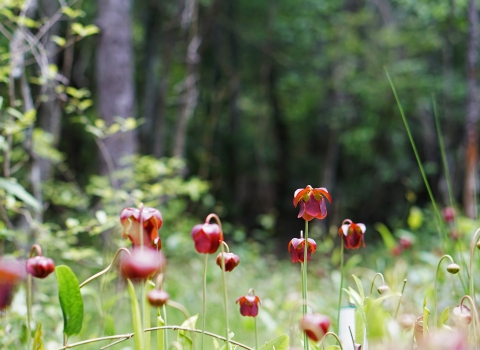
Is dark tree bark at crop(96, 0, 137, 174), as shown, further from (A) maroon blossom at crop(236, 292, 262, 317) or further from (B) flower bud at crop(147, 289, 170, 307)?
(B) flower bud at crop(147, 289, 170, 307)

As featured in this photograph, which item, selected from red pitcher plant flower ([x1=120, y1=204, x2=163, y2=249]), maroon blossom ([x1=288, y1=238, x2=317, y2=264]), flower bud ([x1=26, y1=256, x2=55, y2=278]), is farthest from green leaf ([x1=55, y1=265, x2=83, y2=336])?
maroon blossom ([x1=288, y1=238, x2=317, y2=264])

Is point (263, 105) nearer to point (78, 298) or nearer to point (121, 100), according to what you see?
point (121, 100)

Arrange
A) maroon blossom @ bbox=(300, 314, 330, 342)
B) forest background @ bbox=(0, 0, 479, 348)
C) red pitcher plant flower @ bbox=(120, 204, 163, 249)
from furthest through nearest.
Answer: forest background @ bbox=(0, 0, 479, 348) → red pitcher plant flower @ bbox=(120, 204, 163, 249) → maroon blossom @ bbox=(300, 314, 330, 342)

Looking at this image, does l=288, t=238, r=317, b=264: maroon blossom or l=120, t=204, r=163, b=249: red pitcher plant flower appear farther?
l=288, t=238, r=317, b=264: maroon blossom

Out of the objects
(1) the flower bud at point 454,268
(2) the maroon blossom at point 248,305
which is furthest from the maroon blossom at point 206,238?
(1) the flower bud at point 454,268

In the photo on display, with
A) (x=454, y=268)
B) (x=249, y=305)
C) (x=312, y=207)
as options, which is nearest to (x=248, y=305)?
(x=249, y=305)

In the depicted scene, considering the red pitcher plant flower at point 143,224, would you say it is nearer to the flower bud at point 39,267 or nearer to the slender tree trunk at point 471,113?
the flower bud at point 39,267

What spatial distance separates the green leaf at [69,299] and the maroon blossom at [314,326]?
41 centimetres

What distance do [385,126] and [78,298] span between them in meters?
7.83

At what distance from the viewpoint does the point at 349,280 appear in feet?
13.8

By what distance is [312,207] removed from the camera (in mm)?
772

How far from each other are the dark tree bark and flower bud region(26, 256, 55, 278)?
370cm

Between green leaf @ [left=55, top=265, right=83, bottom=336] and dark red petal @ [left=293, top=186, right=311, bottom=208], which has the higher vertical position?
dark red petal @ [left=293, top=186, right=311, bottom=208]

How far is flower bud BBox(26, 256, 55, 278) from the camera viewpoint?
0.71m
